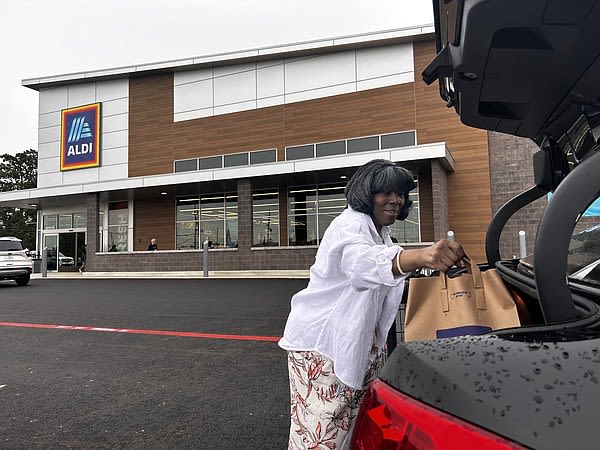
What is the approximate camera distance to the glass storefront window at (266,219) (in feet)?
64.0

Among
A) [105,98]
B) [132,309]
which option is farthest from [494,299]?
[105,98]

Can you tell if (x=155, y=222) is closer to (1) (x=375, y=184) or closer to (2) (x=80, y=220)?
(2) (x=80, y=220)

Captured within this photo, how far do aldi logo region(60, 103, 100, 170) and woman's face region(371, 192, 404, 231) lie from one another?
24.2 m

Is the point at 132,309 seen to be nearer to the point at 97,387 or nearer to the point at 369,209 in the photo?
the point at 97,387

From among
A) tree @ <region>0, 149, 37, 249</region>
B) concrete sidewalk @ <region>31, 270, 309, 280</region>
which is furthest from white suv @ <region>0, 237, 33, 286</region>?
tree @ <region>0, 149, 37, 249</region>

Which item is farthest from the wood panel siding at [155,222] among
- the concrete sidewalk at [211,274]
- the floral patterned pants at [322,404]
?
the floral patterned pants at [322,404]

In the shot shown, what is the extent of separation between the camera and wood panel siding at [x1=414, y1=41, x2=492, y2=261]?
17.4 meters

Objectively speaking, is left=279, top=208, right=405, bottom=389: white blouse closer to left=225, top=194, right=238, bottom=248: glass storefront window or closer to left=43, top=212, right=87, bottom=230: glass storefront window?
left=225, top=194, right=238, bottom=248: glass storefront window

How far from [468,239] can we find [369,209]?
17.1 meters

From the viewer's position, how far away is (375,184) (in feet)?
5.16

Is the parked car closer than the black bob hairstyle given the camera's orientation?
Yes

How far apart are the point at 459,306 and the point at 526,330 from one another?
0.57 meters

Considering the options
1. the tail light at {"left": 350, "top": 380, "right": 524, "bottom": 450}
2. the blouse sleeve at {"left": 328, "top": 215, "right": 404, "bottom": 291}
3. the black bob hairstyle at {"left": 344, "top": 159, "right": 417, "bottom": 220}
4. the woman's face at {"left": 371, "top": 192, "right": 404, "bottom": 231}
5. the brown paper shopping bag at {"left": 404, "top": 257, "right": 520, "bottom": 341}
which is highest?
the black bob hairstyle at {"left": 344, "top": 159, "right": 417, "bottom": 220}

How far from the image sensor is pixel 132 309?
850cm
